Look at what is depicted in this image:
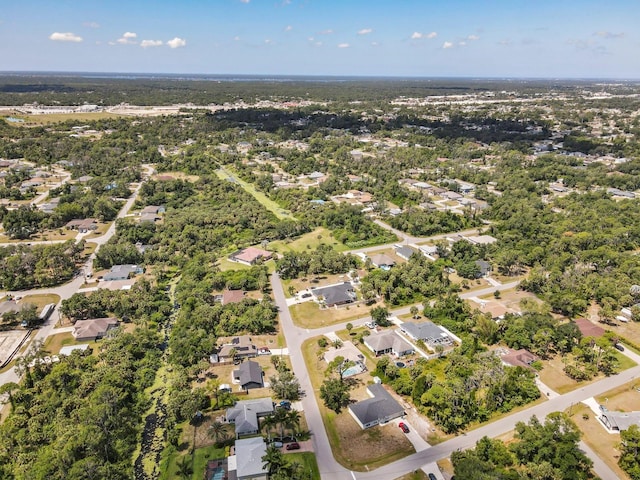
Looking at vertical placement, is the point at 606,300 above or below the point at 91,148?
below

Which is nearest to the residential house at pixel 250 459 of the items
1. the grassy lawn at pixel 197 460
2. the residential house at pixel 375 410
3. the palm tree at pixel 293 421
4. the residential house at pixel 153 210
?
the grassy lawn at pixel 197 460

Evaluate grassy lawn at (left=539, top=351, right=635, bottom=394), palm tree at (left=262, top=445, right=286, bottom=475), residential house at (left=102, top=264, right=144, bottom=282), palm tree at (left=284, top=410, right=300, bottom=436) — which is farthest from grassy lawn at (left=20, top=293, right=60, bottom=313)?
grassy lawn at (left=539, top=351, right=635, bottom=394)

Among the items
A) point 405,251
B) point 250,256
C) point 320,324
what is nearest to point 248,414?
point 320,324

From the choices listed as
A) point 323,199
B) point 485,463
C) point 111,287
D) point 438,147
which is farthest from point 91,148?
point 485,463

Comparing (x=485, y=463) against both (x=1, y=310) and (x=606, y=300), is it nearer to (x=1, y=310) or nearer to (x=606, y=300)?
(x=606, y=300)

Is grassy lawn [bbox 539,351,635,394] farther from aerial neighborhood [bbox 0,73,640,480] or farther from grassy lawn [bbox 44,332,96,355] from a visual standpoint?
grassy lawn [bbox 44,332,96,355]

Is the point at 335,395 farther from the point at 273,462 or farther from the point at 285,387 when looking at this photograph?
the point at 273,462

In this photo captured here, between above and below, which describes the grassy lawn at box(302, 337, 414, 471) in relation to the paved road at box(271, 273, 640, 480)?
below
